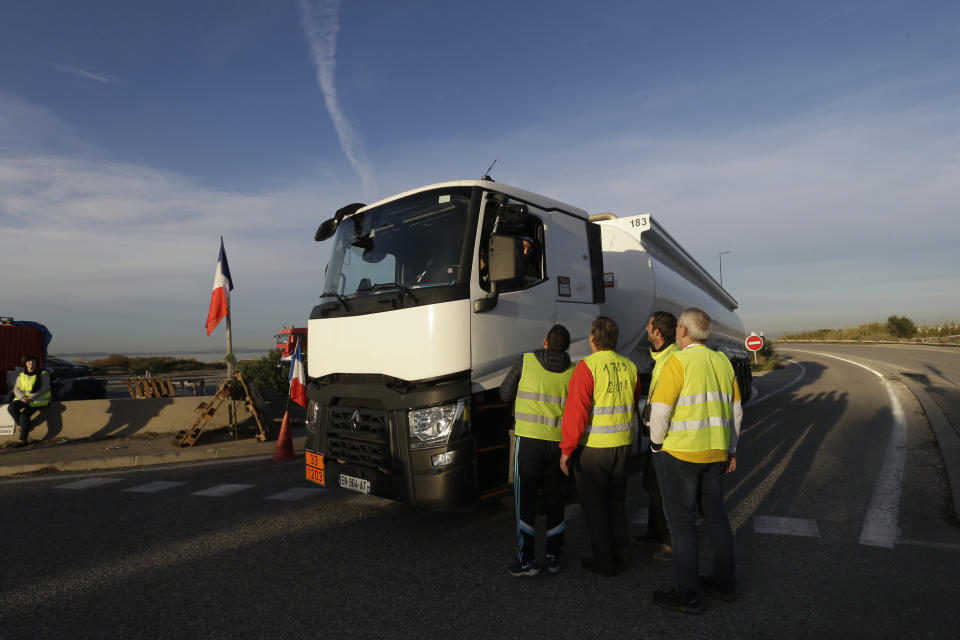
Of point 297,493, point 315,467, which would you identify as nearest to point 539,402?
point 315,467

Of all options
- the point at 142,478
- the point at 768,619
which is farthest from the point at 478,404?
the point at 142,478

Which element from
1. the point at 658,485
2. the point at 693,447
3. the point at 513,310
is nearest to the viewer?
the point at 693,447

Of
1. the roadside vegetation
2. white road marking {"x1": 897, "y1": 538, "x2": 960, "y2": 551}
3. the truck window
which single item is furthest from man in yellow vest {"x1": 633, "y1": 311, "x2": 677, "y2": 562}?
the roadside vegetation

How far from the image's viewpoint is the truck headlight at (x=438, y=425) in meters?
4.06

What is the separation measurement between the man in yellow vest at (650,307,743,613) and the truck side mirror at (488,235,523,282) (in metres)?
1.30

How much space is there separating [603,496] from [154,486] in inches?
219

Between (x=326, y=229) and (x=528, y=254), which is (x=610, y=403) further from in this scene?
(x=326, y=229)

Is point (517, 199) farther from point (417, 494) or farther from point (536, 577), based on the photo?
point (536, 577)

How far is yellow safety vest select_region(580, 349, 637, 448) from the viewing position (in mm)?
3791

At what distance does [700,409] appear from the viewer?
3.28 metres

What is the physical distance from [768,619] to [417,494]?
7.45 feet

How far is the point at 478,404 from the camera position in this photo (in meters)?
4.20

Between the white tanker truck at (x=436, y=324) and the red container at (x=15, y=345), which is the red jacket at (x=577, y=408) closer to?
the white tanker truck at (x=436, y=324)

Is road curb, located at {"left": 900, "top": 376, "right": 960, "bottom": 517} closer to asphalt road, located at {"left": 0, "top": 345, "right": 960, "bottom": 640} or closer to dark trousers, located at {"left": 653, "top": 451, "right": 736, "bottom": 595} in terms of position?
asphalt road, located at {"left": 0, "top": 345, "right": 960, "bottom": 640}
